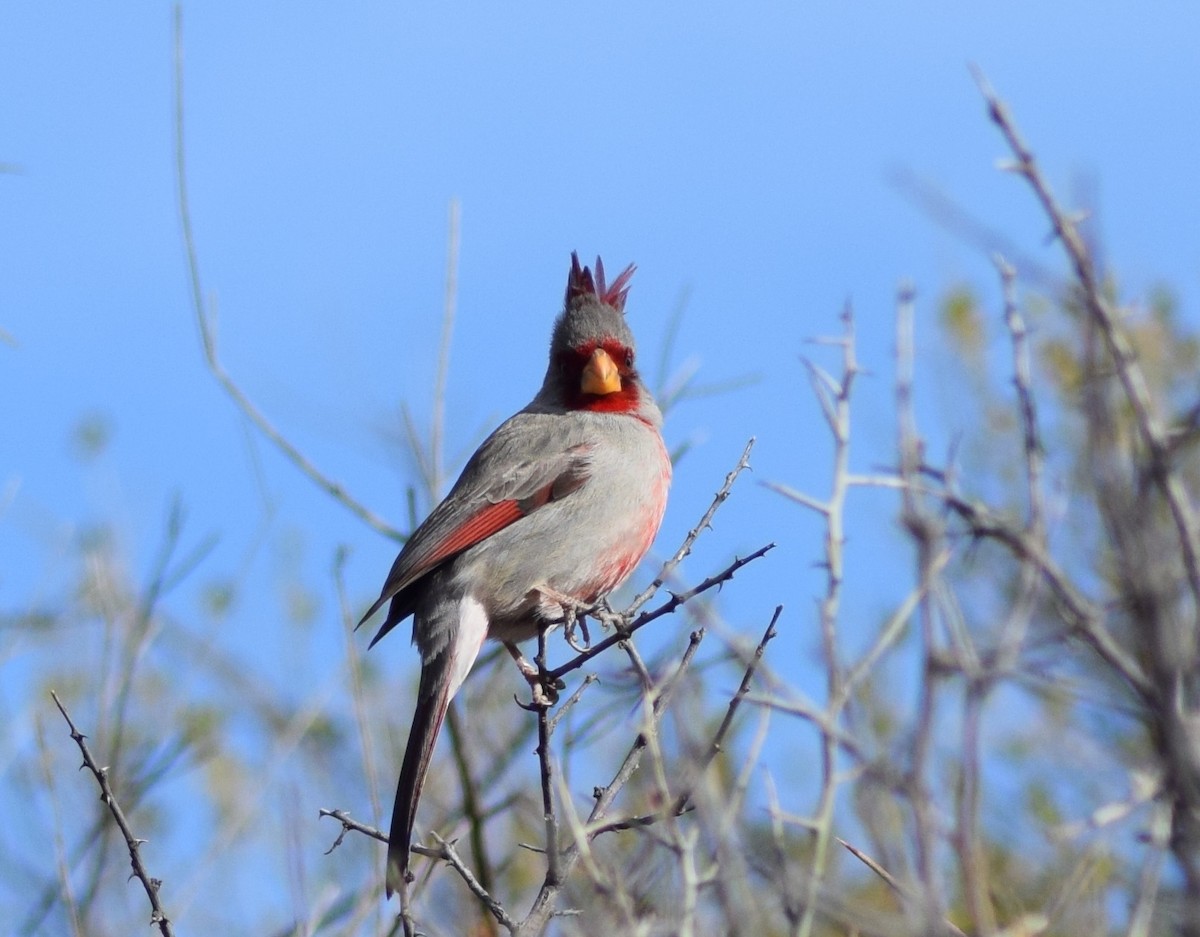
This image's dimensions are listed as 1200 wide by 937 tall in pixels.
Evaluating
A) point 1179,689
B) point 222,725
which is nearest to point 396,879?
point 1179,689

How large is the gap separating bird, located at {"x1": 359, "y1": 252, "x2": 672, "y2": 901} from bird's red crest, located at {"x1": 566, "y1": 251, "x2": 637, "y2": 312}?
0.26 m

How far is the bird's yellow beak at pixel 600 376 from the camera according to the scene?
6.56m

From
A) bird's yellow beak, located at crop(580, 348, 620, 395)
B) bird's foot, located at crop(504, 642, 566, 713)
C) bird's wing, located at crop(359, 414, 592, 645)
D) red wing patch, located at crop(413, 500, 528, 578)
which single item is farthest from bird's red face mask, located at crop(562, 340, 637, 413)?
bird's foot, located at crop(504, 642, 566, 713)

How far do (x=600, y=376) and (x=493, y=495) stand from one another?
0.74m

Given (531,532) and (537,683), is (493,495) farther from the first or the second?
(537,683)

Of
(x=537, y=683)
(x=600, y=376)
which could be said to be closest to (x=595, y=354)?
(x=600, y=376)

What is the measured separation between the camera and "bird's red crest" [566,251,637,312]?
6.84 meters

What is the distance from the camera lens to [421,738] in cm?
524

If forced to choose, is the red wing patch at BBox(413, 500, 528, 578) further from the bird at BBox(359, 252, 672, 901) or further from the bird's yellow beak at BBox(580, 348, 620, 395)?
the bird's yellow beak at BBox(580, 348, 620, 395)

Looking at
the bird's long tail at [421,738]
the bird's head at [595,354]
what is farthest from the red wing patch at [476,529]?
the bird's head at [595,354]

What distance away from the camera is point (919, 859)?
171cm

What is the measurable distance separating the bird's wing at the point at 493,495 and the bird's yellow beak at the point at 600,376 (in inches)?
9.9

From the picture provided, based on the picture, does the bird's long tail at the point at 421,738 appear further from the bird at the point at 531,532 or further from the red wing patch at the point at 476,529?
the red wing patch at the point at 476,529

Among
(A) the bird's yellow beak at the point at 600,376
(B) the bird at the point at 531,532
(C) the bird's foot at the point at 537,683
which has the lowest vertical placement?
(C) the bird's foot at the point at 537,683
